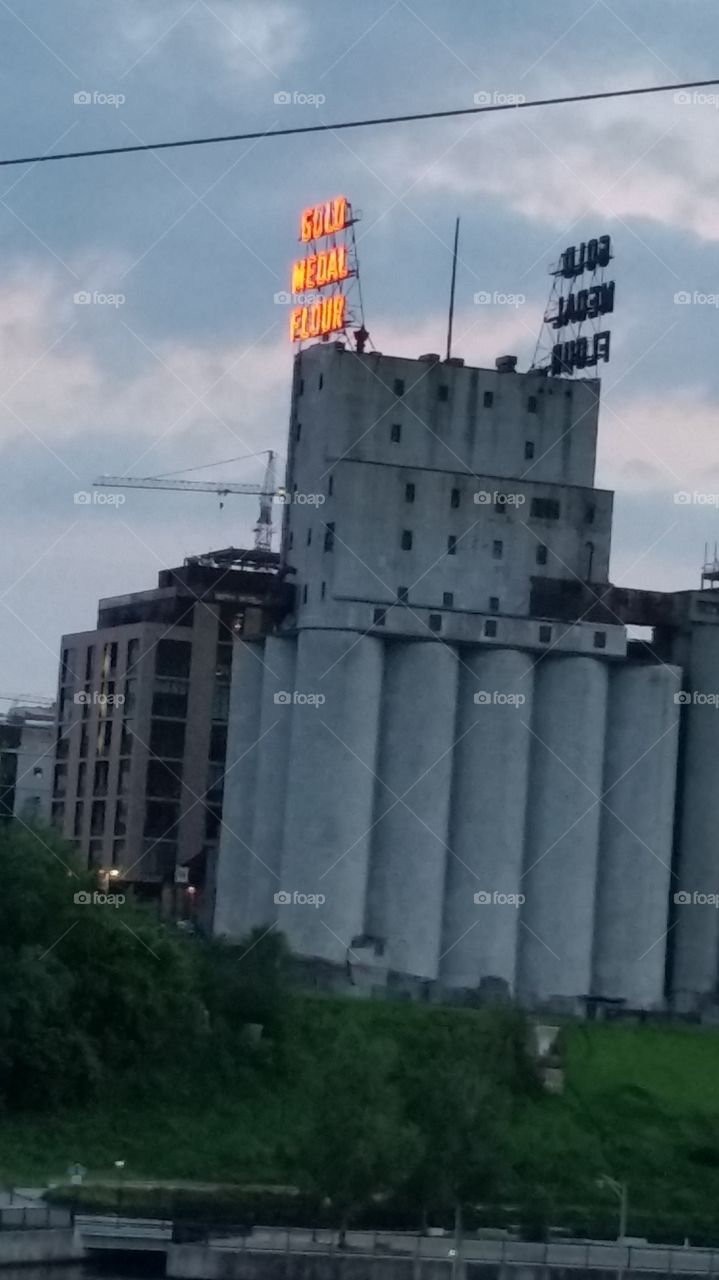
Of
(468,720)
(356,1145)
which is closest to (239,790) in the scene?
(468,720)

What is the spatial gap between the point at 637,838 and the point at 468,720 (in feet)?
23.5

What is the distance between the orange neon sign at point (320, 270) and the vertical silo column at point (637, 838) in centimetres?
1766

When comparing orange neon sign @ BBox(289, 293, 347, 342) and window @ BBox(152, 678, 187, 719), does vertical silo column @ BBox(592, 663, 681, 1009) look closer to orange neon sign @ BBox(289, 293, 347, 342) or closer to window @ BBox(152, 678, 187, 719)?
orange neon sign @ BBox(289, 293, 347, 342)

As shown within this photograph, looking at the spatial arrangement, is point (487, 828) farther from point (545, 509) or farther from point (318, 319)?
point (318, 319)

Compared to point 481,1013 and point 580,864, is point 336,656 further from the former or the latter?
point 481,1013

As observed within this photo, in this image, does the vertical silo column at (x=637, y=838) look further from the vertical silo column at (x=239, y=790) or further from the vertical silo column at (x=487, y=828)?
the vertical silo column at (x=239, y=790)

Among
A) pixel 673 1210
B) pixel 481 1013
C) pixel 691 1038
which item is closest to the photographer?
pixel 673 1210

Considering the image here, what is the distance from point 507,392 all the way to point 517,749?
534 inches

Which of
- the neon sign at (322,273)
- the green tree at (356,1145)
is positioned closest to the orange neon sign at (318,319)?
the neon sign at (322,273)

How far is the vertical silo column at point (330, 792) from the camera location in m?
77.2

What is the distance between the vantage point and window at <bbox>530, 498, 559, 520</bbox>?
277ft

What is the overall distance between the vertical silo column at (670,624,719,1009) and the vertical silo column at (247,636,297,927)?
1428 centimetres

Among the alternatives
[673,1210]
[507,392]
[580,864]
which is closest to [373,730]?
[580,864]

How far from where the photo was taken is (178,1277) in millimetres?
40812
